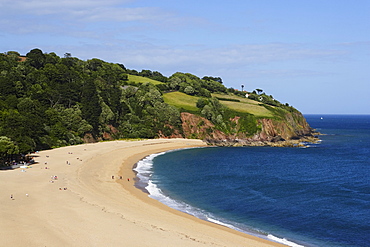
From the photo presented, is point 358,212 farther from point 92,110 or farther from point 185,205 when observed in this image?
point 92,110

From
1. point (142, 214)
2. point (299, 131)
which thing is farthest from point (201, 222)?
point (299, 131)

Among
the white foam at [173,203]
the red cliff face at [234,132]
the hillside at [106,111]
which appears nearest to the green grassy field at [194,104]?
the hillside at [106,111]

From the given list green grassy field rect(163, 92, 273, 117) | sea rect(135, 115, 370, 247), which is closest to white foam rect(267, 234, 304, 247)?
sea rect(135, 115, 370, 247)

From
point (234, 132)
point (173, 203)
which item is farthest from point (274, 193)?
point (234, 132)

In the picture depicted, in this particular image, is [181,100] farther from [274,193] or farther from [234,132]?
[274,193]

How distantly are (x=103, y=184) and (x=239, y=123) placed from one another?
81.3m

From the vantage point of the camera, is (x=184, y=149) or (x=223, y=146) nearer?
(x=184, y=149)

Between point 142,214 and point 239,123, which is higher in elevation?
point 239,123

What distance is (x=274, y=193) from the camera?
4800cm

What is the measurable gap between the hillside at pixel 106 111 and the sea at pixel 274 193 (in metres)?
23.8

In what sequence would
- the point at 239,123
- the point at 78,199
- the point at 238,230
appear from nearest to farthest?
1. the point at 238,230
2. the point at 78,199
3. the point at 239,123

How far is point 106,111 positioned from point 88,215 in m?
72.6

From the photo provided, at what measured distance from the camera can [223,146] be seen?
11156cm

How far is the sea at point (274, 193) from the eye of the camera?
110ft
